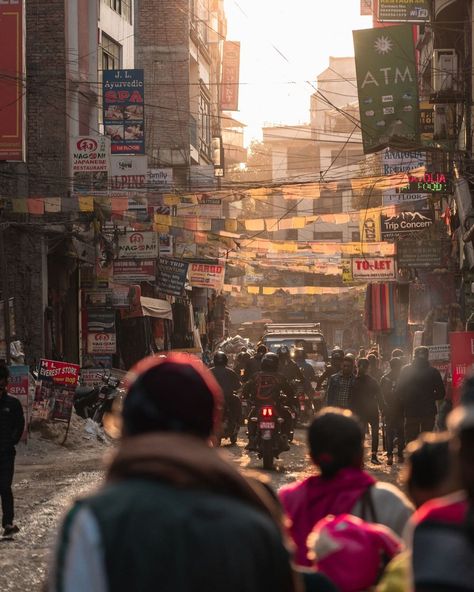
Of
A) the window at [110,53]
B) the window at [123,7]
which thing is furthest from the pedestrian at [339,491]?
the window at [123,7]

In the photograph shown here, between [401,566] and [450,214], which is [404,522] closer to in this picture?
[401,566]

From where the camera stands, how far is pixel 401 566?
3.77 meters

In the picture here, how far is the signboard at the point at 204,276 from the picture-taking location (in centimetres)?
4700

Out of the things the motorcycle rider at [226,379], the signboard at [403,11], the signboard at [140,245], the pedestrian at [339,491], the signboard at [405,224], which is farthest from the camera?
the signboard at [405,224]

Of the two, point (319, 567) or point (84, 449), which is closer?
point (319, 567)

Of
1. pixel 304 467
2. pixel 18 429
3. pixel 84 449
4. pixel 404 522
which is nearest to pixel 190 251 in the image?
pixel 84 449

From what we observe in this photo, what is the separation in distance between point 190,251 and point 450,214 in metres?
17.0

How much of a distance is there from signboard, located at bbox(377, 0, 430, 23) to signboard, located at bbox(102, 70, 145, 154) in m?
7.86

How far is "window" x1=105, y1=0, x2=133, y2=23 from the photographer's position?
41.6m

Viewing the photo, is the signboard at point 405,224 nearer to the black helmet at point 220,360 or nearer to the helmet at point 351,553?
the black helmet at point 220,360

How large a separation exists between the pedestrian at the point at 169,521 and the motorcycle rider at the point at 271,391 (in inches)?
635

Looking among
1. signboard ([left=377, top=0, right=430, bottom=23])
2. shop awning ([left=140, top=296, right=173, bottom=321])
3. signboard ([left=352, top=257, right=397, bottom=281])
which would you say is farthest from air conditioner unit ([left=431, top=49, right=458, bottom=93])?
shop awning ([left=140, top=296, right=173, bottom=321])

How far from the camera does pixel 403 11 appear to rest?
3559 centimetres

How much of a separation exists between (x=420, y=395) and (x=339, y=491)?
1443cm
